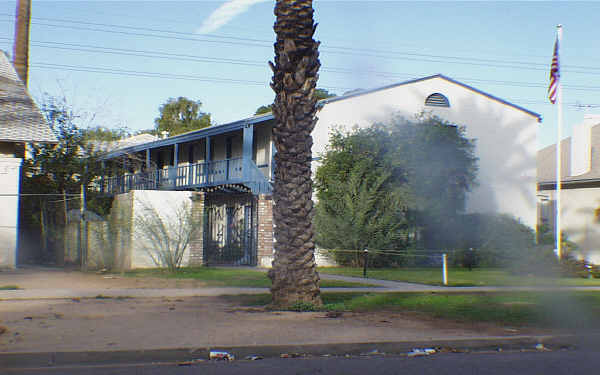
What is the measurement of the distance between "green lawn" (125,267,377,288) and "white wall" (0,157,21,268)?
12.8ft

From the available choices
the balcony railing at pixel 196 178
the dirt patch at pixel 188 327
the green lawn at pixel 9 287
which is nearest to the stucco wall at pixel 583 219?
the balcony railing at pixel 196 178

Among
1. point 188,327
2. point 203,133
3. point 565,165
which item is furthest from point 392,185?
point 188,327

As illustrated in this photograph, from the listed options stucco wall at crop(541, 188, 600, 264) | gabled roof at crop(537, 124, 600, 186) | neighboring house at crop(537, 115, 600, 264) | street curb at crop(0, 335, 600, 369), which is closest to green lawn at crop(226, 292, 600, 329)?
street curb at crop(0, 335, 600, 369)

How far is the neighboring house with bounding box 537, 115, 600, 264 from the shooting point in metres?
22.5

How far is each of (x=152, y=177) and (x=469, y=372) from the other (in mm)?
26176

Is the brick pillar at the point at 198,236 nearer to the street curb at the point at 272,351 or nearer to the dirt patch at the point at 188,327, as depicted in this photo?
the dirt patch at the point at 188,327

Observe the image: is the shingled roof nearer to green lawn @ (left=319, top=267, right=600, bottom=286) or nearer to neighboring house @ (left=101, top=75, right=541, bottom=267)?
neighboring house @ (left=101, top=75, right=541, bottom=267)

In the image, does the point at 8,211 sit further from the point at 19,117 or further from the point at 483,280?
the point at 483,280

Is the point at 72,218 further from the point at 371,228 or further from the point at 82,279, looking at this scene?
the point at 371,228

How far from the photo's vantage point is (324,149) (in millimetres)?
25500

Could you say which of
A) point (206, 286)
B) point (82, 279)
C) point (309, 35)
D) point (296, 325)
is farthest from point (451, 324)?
point (82, 279)

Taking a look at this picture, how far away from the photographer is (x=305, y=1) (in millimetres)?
11141

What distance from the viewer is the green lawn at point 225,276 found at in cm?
1603

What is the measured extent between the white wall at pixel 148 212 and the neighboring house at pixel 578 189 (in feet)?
44.7
